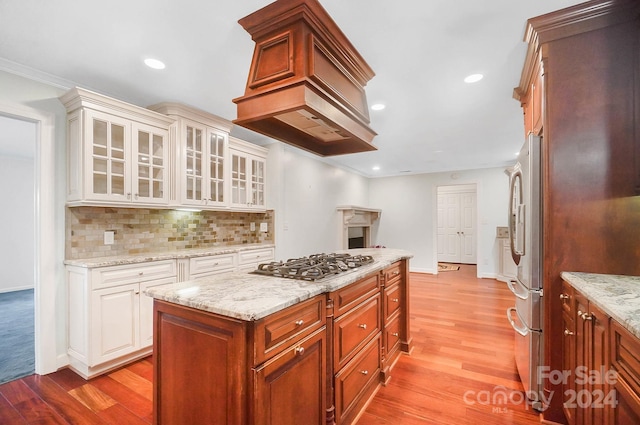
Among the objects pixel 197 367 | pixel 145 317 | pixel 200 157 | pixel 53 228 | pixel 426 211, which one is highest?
pixel 200 157

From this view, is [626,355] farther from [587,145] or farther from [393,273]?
[393,273]

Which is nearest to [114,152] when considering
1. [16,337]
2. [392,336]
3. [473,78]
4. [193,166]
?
[193,166]

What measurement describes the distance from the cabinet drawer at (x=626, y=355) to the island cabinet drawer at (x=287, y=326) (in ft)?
3.81

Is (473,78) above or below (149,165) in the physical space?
above

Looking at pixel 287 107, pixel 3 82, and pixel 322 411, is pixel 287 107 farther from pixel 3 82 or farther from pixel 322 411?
pixel 3 82

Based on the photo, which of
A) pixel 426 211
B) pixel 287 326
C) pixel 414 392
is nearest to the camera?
pixel 287 326

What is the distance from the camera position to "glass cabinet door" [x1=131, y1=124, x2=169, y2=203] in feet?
8.68

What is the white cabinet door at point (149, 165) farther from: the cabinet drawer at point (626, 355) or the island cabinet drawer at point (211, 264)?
the cabinet drawer at point (626, 355)

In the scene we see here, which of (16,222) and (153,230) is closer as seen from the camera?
(153,230)

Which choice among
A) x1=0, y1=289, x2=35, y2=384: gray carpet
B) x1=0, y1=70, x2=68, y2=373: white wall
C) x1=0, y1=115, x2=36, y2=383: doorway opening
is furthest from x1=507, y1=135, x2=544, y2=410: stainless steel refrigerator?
x1=0, y1=115, x2=36, y2=383: doorway opening

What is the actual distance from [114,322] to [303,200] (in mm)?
2992

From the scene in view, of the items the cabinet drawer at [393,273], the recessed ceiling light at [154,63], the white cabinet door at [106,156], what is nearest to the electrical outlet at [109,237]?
the white cabinet door at [106,156]

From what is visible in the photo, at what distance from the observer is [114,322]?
7.77 feet

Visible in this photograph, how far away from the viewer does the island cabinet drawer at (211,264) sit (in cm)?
294
